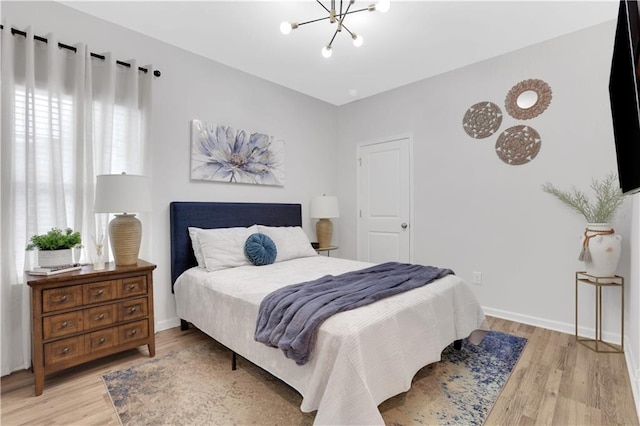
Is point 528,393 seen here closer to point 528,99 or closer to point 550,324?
point 550,324

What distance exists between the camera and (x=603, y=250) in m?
2.45

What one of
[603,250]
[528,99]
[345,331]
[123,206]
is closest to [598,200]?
[603,250]

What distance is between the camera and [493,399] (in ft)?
6.22

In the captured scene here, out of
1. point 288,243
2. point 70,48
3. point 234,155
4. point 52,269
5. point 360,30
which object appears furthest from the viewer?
point 234,155

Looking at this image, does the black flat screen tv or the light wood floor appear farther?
the light wood floor

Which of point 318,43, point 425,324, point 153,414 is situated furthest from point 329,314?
point 318,43

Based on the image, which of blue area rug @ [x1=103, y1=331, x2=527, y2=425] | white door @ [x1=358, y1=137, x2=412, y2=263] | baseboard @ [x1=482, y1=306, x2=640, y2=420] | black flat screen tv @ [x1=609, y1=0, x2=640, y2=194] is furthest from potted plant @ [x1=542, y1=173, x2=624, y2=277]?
white door @ [x1=358, y1=137, x2=412, y2=263]

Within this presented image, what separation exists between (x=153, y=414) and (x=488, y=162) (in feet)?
11.7

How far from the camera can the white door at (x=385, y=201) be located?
4.03 metres

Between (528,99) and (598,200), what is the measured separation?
1132 mm

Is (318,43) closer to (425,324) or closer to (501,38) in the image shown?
(501,38)

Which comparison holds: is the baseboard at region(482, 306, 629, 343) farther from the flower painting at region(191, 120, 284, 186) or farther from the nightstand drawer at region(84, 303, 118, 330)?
the nightstand drawer at region(84, 303, 118, 330)

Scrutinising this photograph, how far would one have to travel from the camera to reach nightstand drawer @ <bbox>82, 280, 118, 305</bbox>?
2152 millimetres

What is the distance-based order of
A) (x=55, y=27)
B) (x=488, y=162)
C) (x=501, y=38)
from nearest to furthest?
(x=55, y=27)
(x=501, y=38)
(x=488, y=162)
